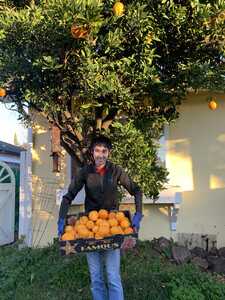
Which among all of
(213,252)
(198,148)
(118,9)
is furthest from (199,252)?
(118,9)

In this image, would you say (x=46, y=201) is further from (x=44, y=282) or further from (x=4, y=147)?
(x=4, y=147)

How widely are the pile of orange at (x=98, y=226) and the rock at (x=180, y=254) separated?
8.62 ft

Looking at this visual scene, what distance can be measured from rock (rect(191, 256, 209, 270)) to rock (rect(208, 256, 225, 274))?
0.08 m

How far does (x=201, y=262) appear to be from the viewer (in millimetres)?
6363

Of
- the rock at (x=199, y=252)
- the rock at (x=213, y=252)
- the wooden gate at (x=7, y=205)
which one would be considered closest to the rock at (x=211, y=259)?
the rock at (x=199, y=252)

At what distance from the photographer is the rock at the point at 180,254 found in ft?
21.0

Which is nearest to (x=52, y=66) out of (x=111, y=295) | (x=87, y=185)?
(x=87, y=185)

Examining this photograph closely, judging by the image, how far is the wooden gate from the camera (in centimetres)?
960

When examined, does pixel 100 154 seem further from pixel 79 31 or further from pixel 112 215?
pixel 79 31

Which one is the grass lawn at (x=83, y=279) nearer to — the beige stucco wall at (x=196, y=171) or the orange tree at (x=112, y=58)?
the orange tree at (x=112, y=58)

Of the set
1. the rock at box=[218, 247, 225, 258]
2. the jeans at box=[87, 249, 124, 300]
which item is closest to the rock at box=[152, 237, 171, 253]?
the rock at box=[218, 247, 225, 258]

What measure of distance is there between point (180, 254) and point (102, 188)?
282 cm

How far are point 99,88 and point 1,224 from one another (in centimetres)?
628

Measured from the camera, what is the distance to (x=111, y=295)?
4129mm
